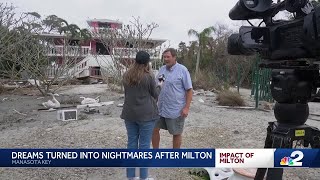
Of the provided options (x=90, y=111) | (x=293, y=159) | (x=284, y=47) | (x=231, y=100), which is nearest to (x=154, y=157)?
(x=293, y=159)

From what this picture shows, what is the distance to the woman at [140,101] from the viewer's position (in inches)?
145

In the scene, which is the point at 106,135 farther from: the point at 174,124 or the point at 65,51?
the point at 65,51

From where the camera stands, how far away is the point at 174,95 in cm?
426

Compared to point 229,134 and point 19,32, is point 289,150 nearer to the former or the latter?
point 229,134

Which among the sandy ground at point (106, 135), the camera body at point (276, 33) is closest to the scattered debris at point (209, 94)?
the sandy ground at point (106, 135)

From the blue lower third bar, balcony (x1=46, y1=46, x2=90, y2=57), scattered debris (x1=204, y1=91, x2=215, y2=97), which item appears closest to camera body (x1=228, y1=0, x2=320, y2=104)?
the blue lower third bar

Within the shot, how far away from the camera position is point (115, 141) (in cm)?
577

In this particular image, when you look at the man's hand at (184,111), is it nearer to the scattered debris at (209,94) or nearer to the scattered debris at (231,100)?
the scattered debris at (231,100)

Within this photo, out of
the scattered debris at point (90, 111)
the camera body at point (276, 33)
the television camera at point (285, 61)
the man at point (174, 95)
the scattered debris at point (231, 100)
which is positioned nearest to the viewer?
the camera body at point (276, 33)

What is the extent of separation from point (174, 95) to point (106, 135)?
7.88ft

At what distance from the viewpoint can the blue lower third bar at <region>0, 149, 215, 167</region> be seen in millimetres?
2186

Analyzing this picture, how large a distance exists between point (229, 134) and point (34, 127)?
415 cm

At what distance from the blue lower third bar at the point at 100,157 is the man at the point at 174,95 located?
2.03 meters

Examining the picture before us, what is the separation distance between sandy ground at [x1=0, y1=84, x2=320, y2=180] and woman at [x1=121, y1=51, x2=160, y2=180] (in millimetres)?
598
